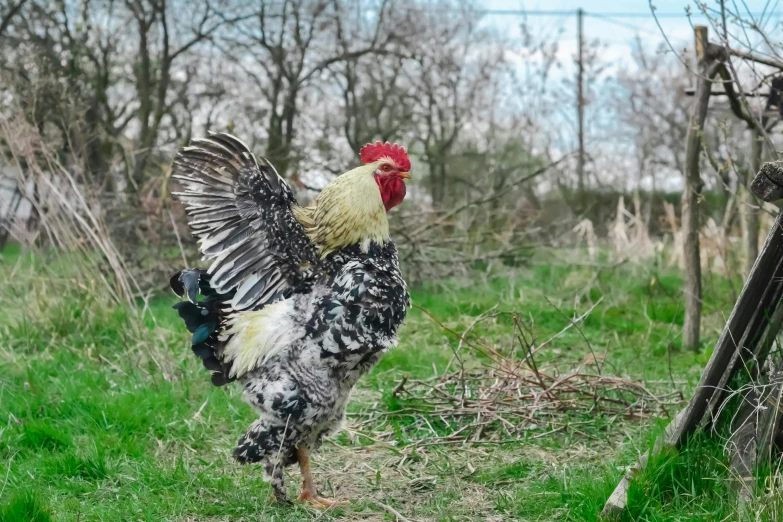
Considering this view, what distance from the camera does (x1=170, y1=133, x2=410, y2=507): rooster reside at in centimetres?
347

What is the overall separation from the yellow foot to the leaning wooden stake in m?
1.27

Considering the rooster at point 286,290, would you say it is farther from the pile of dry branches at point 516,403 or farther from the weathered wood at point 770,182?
the weathered wood at point 770,182

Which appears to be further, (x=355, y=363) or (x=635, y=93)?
(x=635, y=93)

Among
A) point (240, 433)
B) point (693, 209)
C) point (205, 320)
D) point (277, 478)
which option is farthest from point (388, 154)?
point (693, 209)

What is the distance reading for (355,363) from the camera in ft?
11.6

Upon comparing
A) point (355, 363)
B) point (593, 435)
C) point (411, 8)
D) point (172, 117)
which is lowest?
point (593, 435)

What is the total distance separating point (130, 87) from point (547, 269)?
27.1ft

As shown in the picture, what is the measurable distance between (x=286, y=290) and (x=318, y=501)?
1.05 meters

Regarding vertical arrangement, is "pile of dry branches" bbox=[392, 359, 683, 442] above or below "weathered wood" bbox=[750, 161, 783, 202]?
below

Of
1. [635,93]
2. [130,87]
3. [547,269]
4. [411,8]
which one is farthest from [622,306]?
[635,93]

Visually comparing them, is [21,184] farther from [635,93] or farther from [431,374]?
[635,93]

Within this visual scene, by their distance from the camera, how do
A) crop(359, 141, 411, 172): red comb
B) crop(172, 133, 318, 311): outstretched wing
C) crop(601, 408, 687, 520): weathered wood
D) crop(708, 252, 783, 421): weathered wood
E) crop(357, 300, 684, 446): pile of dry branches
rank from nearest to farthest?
crop(601, 408, 687, 520): weathered wood < crop(708, 252, 783, 421): weathered wood < crop(172, 133, 318, 311): outstretched wing < crop(359, 141, 411, 172): red comb < crop(357, 300, 684, 446): pile of dry branches

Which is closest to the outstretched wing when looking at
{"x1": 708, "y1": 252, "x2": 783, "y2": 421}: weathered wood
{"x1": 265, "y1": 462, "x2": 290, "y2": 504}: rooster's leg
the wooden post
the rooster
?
the rooster

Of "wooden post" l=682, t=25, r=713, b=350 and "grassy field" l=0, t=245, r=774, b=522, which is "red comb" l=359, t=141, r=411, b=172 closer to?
"grassy field" l=0, t=245, r=774, b=522
